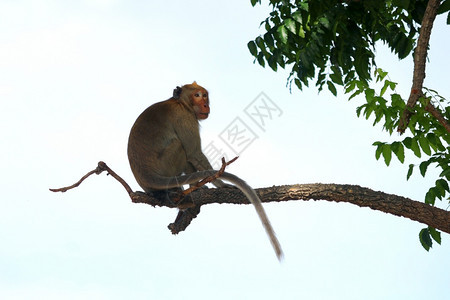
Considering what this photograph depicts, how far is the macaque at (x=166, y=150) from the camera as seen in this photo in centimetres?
611

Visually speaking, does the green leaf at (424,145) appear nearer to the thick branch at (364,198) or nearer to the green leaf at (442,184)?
the green leaf at (442,184)

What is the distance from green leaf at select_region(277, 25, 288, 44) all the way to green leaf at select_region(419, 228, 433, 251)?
2506 mm

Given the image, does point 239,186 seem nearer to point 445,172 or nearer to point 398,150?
point 398,150

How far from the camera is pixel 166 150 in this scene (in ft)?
20.8

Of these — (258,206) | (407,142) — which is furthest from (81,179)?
(407,142)

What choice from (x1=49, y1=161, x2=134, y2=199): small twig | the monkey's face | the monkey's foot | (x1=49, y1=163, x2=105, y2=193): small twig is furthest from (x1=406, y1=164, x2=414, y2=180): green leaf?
(x1=49, y1=163, x2=105, y2=193): small twig

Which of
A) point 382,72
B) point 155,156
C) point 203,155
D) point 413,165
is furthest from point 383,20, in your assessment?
point 155,156

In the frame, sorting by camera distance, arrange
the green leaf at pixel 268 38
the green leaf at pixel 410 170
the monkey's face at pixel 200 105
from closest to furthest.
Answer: the green leaf at pixel 410 170 < the green leaf at pixel 268 38 < the monkey's face at pixel 200 105

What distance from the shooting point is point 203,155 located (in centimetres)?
650

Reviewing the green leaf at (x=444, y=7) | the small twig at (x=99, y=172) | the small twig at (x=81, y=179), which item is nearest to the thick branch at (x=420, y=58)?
the green leaf at (x=444, y=7)

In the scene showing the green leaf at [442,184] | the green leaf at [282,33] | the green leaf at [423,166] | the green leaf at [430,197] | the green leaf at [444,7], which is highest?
the green leaf at [282,33]

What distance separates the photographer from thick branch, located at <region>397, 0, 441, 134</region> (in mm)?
5566

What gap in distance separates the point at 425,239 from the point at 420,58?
1.93 m

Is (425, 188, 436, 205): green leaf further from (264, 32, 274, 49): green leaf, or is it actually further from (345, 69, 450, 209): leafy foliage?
(264, 32, 274, 49): green leaf
